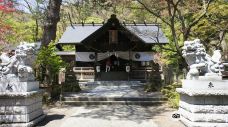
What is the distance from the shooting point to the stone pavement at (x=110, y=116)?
11.9 m

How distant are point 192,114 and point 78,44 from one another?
19368 mm

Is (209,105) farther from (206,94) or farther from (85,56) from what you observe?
(85,56)

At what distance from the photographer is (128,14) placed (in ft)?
152

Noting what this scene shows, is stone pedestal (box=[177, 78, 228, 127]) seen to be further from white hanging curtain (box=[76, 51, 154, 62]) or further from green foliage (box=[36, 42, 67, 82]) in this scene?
white hanging curtain (box=[76, 51, 154, 62])

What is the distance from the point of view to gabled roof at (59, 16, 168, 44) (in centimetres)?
2781

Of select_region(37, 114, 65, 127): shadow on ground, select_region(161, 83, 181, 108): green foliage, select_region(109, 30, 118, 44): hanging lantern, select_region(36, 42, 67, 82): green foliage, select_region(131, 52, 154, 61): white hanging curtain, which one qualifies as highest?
select_region(109, 30, 118, 44): hanging lantern

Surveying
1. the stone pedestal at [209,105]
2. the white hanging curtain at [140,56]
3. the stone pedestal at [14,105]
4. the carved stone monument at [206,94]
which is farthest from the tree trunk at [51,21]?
the stone pedestal at [209,105]

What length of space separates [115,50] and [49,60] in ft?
35.8

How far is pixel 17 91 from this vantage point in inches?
433

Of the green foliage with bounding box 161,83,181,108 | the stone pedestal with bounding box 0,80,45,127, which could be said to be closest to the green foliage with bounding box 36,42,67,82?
the green foliage with bounding box 161,83,181,108

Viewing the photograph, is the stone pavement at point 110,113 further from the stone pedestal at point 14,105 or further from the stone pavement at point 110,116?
the stone pedestal at point 14,105

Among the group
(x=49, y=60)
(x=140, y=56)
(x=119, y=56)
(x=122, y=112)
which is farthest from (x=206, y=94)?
(x=140, y=56)

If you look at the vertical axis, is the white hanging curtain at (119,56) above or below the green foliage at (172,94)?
above

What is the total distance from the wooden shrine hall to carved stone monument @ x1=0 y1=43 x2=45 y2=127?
1670cm
